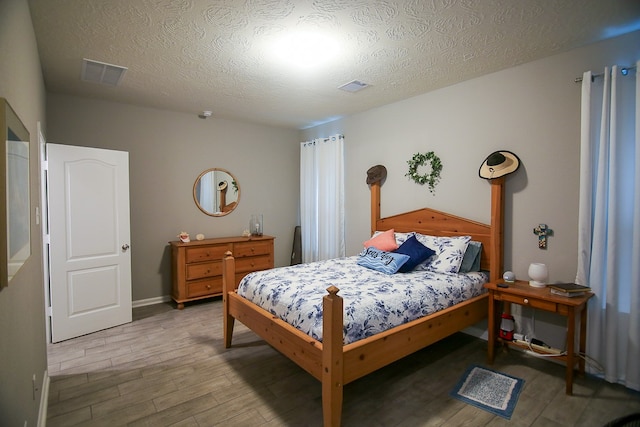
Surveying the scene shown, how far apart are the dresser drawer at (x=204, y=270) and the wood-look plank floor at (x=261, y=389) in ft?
3.50

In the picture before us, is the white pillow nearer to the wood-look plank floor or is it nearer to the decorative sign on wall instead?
the decorative sign on wall

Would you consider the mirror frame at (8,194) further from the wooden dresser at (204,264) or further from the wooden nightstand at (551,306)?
the wooden nightstand at (551,306)

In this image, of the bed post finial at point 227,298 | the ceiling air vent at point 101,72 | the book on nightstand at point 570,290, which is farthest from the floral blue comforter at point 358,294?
the ceiling air vent at point 101,72

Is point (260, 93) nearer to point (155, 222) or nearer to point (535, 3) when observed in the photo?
point (155, 222)

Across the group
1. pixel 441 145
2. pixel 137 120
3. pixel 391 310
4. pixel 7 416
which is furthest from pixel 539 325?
pixel 137 120

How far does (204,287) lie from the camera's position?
4.32 m

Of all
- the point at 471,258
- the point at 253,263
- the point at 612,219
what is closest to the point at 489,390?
the point at 471,258

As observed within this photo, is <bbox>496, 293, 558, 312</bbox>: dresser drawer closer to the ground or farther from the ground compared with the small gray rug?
farther from the ground

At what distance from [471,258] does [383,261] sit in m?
0.89

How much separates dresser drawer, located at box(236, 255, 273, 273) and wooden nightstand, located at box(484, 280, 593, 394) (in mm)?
3058

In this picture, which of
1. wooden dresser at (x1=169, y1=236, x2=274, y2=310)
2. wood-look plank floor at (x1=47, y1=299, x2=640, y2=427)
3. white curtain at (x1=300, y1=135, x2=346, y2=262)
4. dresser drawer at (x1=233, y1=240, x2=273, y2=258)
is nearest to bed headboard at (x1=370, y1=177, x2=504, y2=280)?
white curtain at (x1=300, y1=135, x2=346, y2=262)

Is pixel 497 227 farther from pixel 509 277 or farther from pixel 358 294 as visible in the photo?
pixel 358 294

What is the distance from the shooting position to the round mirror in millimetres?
4762

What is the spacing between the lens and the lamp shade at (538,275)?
8.77 feet
